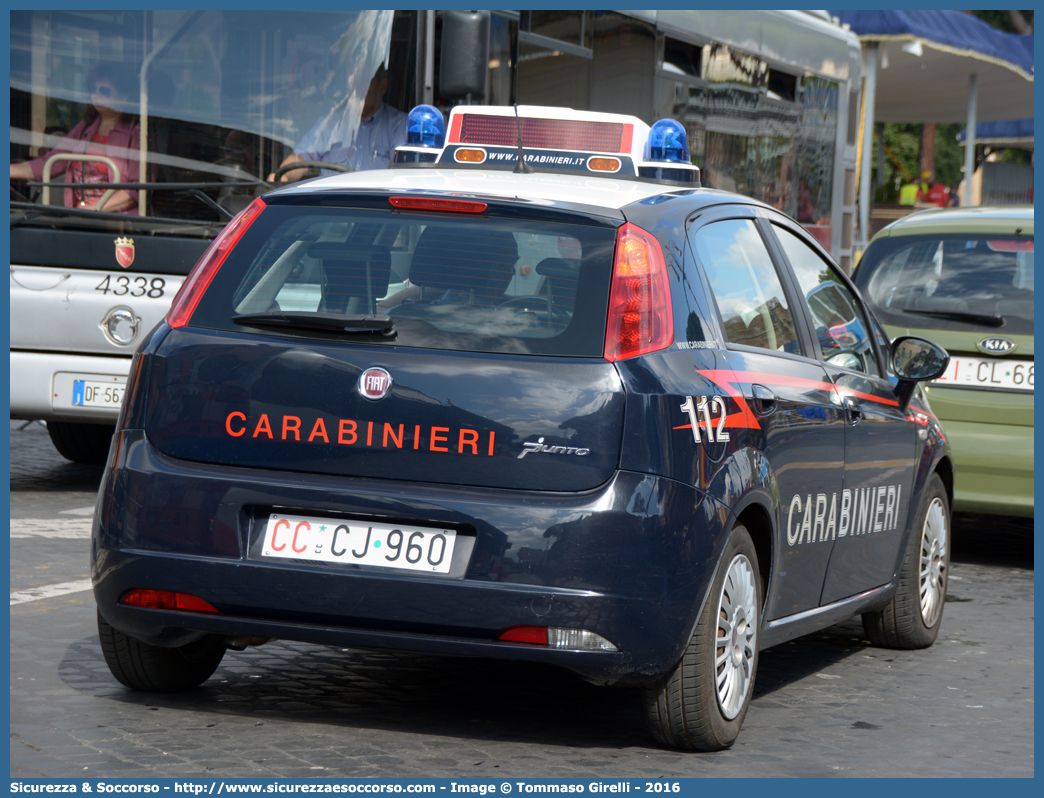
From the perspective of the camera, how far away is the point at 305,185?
4.98 m

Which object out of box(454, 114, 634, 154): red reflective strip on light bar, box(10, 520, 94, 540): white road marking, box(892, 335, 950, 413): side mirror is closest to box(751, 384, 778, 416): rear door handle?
box(892, 335, 950, 413): side mirror

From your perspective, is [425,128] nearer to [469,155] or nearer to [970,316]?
[469,155]

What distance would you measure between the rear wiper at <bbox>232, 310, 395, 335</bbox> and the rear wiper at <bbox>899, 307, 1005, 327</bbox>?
16.6ft

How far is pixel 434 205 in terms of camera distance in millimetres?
4684

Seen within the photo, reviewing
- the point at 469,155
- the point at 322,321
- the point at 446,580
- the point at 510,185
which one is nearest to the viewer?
the point at 446,580

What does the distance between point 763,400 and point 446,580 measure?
1.22 metres

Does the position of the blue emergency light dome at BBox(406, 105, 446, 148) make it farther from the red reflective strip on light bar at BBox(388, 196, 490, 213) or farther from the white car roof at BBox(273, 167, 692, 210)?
the red reflective strip on light bar at BBox(388, 196, 490, 213)

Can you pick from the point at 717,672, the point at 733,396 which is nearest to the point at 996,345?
the point at 733,396

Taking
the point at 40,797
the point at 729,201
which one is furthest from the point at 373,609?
the point at 729,201

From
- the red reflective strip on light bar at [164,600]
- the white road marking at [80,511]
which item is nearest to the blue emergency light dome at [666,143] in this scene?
the red reflective strip on light bar at [164,600]

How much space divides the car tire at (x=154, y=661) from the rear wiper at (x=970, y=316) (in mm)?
5029

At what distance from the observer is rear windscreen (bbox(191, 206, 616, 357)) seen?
14.6ft

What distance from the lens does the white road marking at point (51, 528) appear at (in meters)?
8.15

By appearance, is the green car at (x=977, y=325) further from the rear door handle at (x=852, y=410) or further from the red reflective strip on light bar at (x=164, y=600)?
the red reflective strip on light bar at (x=164, y=600)
